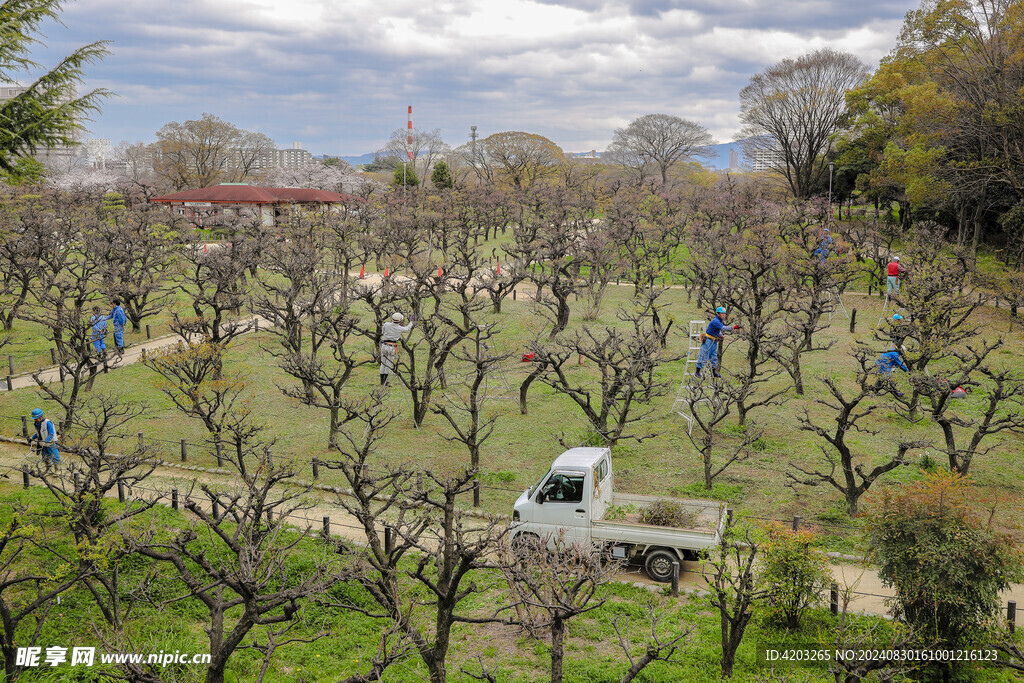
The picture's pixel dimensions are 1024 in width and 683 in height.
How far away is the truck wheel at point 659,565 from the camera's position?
10.4 meters

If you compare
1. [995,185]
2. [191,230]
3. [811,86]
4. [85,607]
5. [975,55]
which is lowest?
[85,607]

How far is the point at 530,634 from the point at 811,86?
50475 mm

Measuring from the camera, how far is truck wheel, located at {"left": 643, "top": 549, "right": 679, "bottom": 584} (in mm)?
10430

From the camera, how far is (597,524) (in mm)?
10609

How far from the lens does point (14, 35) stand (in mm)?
10867

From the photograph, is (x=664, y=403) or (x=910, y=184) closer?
(x=664, y=403)

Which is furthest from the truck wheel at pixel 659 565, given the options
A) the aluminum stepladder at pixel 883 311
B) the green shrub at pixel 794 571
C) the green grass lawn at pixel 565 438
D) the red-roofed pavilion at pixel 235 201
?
the red-roofed pavilion at pixel 235 201

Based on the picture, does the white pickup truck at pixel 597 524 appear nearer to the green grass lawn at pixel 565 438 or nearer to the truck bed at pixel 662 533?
the truck bed at pixel 662 533

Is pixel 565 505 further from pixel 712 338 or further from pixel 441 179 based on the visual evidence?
pixel 441 179

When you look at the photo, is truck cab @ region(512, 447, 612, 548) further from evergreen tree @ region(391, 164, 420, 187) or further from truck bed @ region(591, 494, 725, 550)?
evergreen tree @ region(391, 164, 420, 187)

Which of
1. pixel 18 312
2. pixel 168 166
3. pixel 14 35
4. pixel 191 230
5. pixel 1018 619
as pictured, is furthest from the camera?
pixel 168 166

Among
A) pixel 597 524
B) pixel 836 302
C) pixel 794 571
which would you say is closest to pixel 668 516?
A: pixel 597 524

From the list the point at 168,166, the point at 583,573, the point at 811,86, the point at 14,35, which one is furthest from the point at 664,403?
the point at 168,166

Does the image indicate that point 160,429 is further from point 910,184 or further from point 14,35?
point 910,184
